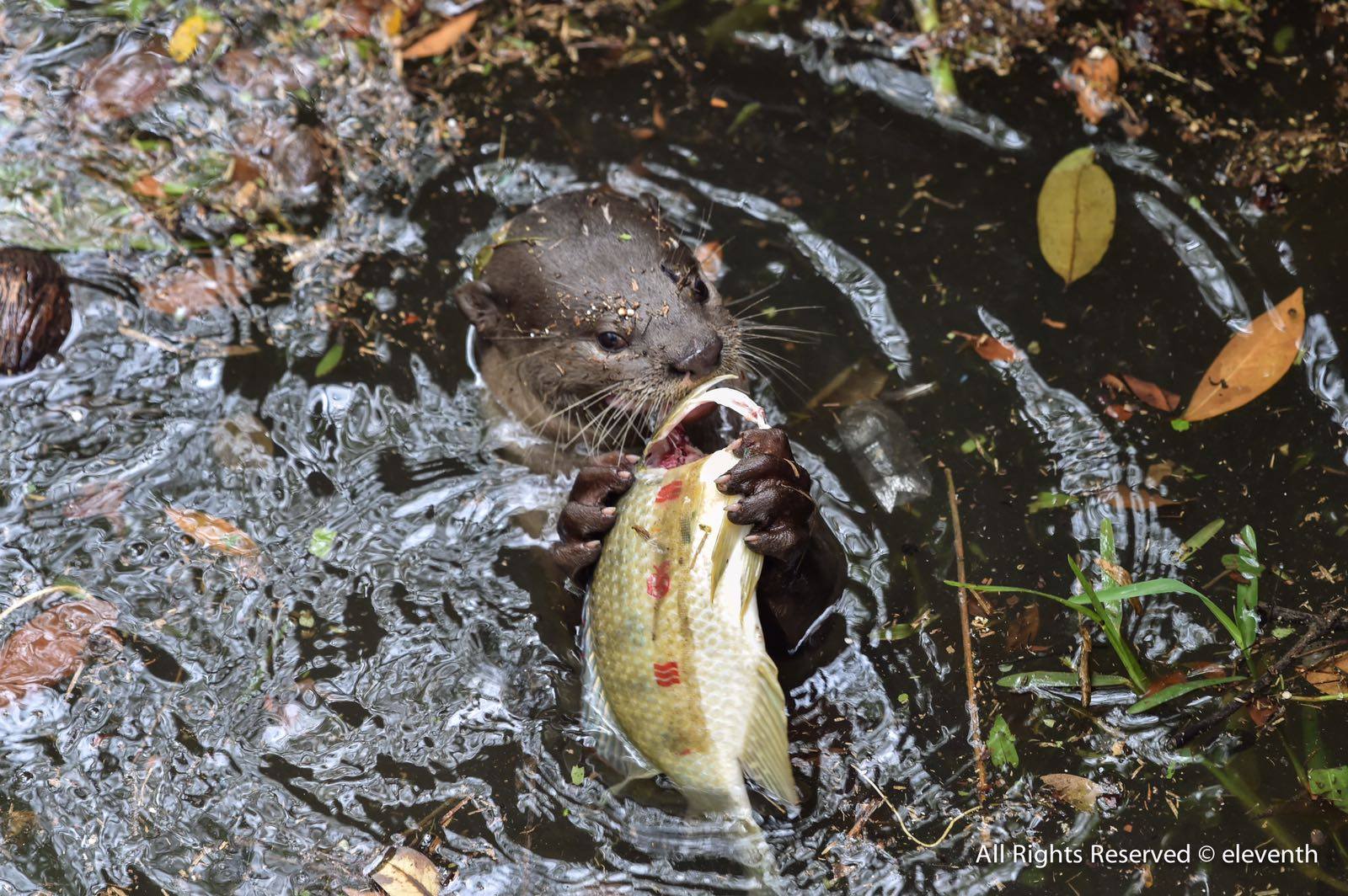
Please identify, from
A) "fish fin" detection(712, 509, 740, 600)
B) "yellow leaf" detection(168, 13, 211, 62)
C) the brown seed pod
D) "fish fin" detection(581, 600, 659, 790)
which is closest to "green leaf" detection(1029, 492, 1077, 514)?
"fish fin" detection(712, 509, 740, 600)

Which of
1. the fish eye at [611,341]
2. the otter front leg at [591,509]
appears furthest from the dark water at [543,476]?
the fish eye at [611,341]

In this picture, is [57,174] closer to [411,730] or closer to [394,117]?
[394,117]

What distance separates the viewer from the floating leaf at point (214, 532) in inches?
146

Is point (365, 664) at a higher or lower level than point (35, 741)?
higher

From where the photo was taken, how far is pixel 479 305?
371 cm

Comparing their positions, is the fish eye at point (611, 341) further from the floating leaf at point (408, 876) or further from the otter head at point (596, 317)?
the floating leaf at point (408, 876)

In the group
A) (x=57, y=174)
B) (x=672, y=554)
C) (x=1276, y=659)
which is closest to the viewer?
Answer: (x=672, y=554)

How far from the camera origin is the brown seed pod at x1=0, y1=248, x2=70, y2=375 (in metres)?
4.14

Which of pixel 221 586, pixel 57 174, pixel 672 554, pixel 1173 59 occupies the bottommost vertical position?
pixel 221 586

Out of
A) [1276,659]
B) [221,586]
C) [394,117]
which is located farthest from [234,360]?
[1276,659]

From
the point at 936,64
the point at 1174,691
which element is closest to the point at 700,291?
the point at 1174,691

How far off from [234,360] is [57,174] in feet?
3.56

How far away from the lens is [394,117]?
15.9 feet

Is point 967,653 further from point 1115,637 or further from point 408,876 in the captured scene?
point 408,876
